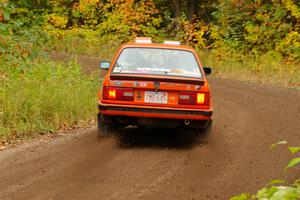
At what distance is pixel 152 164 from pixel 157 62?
2.06 metres

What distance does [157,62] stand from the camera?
9109 millimetres

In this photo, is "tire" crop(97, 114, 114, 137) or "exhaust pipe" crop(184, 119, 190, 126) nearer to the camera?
"exhaust pipe" crop(184, 119, 190, 126)

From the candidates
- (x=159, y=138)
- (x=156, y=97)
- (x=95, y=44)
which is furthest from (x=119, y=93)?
(x=95, y=44)

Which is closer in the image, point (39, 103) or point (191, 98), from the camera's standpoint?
point (191, 98)

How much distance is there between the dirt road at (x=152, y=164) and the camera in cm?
635

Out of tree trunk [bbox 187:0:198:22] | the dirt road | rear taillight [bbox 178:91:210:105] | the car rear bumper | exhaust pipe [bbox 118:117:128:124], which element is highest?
tree trunk [bbox 187:0:198:22]

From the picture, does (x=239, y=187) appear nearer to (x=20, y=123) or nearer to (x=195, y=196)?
(x=195, y=196)

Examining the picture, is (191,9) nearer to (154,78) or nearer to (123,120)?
(123,120)

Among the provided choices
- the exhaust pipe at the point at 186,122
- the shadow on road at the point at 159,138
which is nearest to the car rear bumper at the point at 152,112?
the exhaust pipe at the point at 186,122

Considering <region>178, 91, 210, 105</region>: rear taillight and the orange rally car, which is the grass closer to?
the orange rally car

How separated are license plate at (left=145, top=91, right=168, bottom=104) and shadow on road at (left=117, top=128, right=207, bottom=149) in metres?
0.89

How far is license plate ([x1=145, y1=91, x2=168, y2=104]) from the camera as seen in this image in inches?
328

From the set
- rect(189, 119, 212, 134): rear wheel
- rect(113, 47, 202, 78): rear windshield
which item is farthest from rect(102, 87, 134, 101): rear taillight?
rect(189, 119, 212, 134): rear wheel

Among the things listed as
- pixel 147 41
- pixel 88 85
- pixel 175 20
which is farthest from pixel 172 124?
pixel 175 20
